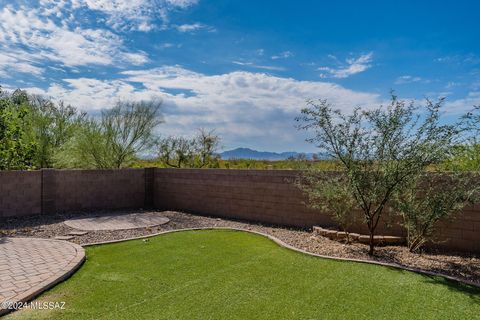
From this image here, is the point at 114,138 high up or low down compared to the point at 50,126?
down

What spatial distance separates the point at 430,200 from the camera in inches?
255

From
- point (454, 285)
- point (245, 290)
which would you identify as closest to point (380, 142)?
point (454, 285)

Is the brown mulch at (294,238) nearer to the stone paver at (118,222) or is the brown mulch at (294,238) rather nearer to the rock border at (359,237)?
the rock border at (359,237)

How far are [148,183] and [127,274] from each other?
8.49 metres

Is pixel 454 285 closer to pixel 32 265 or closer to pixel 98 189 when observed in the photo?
pixel 32 265

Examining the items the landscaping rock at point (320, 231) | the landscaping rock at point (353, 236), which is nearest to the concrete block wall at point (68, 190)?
the landscaping rock at point (320, 231)

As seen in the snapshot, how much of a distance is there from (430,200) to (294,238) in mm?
3063

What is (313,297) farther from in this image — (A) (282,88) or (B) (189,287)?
(A) (282,88)

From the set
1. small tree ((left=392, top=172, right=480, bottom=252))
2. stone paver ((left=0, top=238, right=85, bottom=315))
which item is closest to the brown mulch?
small tree ((left=392, top=172, right=480, bottom=252))

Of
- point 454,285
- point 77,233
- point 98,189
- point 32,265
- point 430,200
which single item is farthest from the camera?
point 98,189

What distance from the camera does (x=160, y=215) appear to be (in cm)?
1162

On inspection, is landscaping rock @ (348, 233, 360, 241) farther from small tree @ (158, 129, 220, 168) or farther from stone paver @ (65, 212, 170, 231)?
small tree @ (158, 129, 220, 168)

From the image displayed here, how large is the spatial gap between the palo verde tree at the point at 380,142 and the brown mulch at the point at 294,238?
613mm

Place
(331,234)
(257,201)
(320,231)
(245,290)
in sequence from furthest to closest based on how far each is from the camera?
(257,201) → (320,231) → (331,234) → (245,290)
